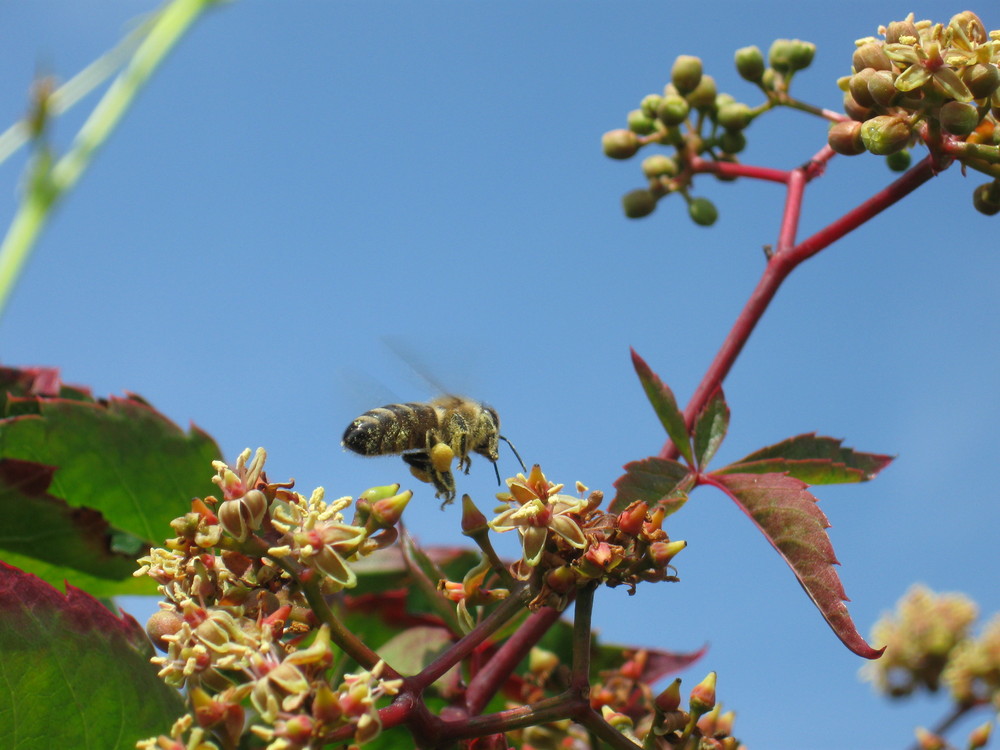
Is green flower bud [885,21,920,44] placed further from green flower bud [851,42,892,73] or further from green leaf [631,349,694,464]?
green leaf [631,349,694,464]

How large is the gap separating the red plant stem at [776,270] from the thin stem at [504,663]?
534 mm

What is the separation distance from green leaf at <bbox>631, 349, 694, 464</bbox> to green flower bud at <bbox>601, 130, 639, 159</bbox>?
125cm

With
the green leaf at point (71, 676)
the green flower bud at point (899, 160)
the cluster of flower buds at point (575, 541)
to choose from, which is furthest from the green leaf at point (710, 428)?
the green leaf at point (71, 676)

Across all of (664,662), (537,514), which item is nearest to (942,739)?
(664,662)

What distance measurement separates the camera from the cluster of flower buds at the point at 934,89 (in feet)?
7.05

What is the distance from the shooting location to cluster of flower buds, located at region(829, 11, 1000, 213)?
2.15m

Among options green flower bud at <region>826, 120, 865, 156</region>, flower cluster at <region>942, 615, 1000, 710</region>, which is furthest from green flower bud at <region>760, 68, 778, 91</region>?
flower cluster at <region>942, 615, 1000, 710</region>

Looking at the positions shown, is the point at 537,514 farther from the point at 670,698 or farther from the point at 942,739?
the point at 942,739

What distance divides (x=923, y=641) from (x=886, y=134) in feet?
21.6

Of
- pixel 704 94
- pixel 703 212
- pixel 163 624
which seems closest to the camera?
pixel 163 624

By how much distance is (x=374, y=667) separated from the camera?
1681 mm

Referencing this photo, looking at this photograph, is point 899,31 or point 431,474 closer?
point 899,31

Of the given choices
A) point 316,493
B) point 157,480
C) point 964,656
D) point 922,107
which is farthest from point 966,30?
point 964,656

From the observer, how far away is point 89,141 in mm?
2281
